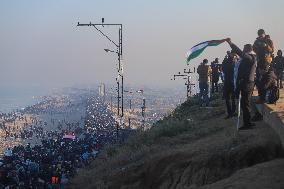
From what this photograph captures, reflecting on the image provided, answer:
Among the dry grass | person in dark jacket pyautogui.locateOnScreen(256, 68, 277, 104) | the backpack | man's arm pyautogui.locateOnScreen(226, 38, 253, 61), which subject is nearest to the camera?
the dry grass

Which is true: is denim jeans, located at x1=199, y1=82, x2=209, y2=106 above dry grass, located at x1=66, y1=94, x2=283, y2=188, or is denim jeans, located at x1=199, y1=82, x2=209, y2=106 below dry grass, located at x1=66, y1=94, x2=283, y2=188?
above

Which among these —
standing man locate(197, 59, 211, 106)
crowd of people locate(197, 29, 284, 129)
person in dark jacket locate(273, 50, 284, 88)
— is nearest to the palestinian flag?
crowd of people locate(197, 29, 284, 129)

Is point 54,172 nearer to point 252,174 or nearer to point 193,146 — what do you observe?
point 193,146

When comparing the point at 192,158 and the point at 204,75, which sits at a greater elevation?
the point at 204,75

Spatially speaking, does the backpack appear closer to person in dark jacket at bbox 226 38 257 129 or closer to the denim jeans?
person in dark jacket at bbox 226 38 257 129

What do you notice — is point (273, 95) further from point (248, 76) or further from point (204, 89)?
point (204, 89)

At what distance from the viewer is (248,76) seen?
1193cm

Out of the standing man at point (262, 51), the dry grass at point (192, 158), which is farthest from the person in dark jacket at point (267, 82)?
the dry grass at point (192, 158)

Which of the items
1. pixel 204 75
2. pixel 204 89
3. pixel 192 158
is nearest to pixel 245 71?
pixel 192 158

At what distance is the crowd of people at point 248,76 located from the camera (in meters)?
11.9

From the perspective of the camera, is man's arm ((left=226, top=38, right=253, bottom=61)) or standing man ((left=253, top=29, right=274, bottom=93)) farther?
standing man ((left=253, top=29, right=274, bottom=93))

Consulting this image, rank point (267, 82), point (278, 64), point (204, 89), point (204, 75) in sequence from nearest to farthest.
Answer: point (267, 82) → point (204, 75) → point (204, 89) → point (278, 64)

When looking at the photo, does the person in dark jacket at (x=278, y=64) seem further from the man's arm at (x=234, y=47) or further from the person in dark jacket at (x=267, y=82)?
the man's arm at (x=234, y=47)

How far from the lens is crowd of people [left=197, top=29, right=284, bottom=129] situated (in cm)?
1188
